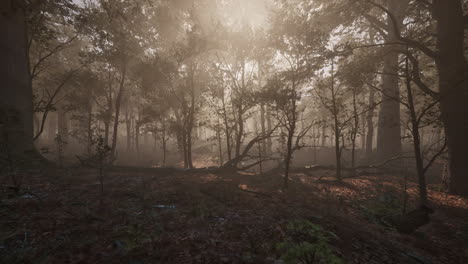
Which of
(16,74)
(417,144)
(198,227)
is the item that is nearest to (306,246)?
(198,227)

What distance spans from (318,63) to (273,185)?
6.48 metres

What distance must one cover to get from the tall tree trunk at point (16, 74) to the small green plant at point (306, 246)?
36.7 ft

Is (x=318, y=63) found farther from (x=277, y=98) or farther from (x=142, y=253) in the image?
(x=142, y=253)

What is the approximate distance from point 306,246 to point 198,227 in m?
2.43

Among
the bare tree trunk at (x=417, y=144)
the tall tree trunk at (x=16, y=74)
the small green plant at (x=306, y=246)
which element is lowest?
the small green plant at (x=306, y=246)

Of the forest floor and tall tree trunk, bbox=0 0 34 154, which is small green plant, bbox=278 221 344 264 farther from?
tall tree trunk, bbox=0 0 34 154

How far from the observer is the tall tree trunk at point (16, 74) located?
8.22m

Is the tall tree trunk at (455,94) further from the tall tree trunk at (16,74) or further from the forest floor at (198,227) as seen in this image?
the tall tree trunk at (16,74)

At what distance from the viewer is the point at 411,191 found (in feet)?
29.8

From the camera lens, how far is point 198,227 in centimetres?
434

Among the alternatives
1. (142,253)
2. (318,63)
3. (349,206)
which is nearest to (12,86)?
(142,253)

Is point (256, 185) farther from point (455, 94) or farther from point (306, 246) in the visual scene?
point (455, 94)

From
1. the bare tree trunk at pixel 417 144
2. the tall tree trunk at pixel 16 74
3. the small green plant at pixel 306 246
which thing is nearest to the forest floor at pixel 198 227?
the small green plant at pixel 306 246

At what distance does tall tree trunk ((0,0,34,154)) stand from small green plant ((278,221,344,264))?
1120 centimetres
